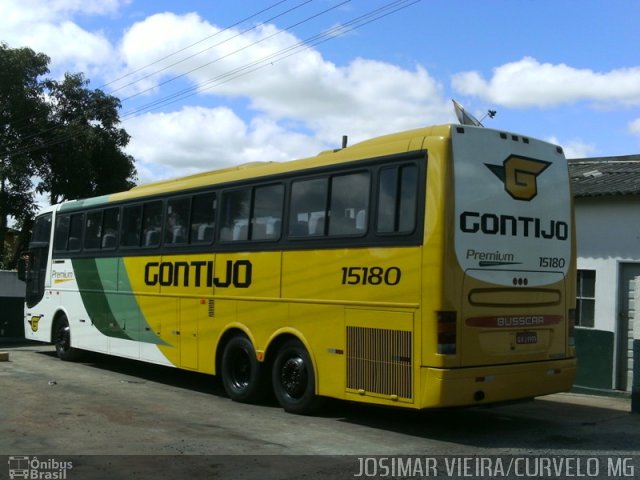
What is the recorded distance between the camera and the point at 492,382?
7641mm

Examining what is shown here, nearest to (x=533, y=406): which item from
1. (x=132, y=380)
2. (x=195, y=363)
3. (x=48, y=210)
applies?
(x=195, y=363)

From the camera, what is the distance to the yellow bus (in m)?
7.50

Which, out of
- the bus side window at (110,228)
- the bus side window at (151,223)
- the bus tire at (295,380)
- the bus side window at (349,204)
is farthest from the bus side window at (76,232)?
the bus side window at (349,204)

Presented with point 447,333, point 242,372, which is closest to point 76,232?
point 242,372

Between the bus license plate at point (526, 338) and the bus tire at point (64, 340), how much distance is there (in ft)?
33.4

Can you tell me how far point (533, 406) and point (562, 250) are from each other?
2.74m

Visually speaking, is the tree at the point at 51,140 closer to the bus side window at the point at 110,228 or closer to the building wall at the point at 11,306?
the building wall at the point at 11,306

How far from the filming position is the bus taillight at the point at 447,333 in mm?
7305

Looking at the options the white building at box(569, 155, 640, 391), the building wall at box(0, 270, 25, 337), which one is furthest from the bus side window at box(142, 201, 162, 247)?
the building wall at box(0, 270, 25, 337)

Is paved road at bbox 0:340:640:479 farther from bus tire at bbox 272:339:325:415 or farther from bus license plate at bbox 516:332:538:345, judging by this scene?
bus license plate at bbox 516:332:538:345

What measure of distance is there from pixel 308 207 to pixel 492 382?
10.5 ft

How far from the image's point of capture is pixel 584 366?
1169 centimetres

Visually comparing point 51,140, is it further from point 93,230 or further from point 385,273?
point 385,273

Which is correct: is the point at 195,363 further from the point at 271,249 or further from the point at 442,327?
the point at 442,327
